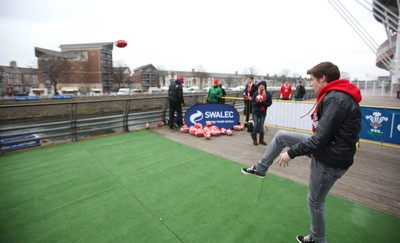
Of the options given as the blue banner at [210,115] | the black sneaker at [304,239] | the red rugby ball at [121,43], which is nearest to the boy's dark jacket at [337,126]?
the black sneaker at [304,239]

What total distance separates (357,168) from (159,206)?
4311mm

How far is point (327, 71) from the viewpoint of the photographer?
183cm

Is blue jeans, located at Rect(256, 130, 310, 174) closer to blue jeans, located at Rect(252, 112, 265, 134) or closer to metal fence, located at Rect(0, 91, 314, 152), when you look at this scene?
blue jeans, located at Rect(252, 112, 265, 134)

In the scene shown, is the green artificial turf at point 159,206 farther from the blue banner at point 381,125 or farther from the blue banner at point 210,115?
the blue banner at point 381,125

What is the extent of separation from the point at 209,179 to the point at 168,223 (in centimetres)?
139

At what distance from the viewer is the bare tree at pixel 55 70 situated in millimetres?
58938

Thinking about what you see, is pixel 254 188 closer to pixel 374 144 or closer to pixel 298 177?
pixel 298 177

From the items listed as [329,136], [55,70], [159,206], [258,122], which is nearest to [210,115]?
[258,122]

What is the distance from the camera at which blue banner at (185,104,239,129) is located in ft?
25.2

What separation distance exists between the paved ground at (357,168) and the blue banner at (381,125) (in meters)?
0.33

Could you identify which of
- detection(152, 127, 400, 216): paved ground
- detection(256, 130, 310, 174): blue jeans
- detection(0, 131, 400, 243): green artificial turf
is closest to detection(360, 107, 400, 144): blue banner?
detection(152, 127, 400, 216): paved ground

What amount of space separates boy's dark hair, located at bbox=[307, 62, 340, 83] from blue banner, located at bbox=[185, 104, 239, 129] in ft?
19.2

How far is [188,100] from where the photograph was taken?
414 inches

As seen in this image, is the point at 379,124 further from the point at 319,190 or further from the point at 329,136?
the point at 329,136
